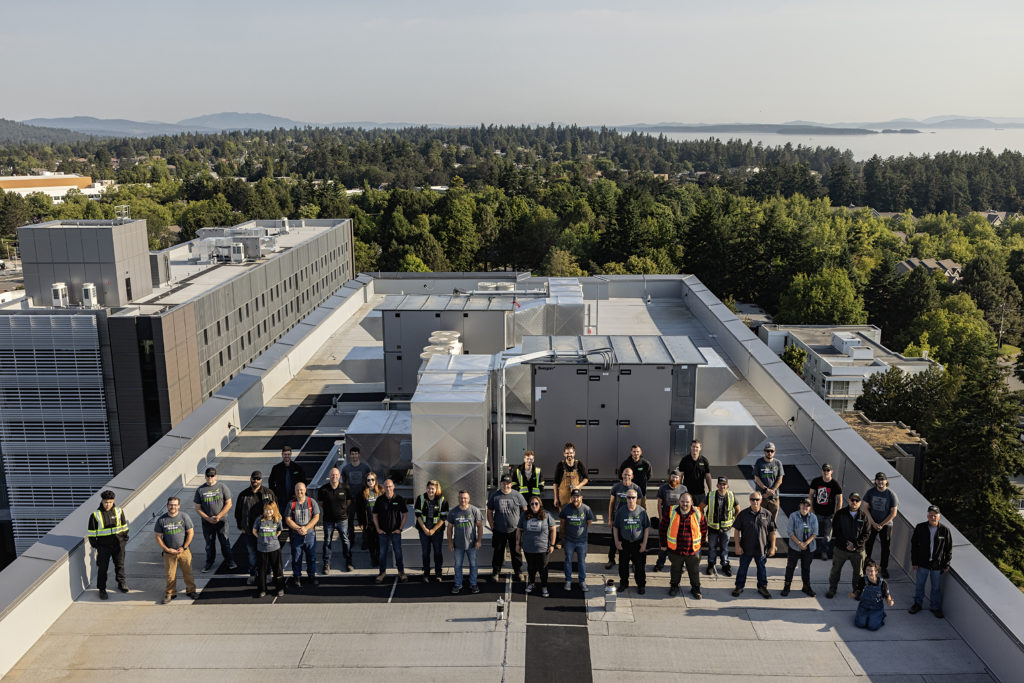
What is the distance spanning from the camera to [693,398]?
1359 centimetres

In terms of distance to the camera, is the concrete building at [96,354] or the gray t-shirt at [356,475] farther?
the concrete building at [96,354]

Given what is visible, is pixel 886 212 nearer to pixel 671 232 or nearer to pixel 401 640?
pixel 671 232

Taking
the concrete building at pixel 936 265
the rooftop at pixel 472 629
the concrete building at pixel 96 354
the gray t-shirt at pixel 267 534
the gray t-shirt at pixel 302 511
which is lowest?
the concrete building at pixel 936 265

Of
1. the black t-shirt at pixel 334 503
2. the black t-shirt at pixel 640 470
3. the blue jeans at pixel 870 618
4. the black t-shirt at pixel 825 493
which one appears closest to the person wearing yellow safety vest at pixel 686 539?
the black t-shirt at pixel 640 470

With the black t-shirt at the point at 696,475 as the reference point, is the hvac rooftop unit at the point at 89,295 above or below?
below

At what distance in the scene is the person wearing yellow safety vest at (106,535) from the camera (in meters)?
10.7

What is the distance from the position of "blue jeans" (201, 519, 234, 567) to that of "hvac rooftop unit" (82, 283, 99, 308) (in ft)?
126

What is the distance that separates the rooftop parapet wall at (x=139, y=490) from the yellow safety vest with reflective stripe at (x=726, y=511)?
867cm

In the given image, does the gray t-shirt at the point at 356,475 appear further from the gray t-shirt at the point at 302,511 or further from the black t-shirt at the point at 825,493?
the black t-shirt at the point at 825,493

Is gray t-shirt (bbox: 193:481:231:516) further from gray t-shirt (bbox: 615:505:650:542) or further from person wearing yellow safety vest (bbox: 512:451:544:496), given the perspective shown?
gray t-shirt (bbox: 615:505:650:542)

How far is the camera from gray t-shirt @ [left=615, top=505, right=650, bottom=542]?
1066cm

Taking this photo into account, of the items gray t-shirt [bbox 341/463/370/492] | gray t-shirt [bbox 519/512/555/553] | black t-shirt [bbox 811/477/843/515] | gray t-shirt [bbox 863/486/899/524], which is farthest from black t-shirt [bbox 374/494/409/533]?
gray t-shirt [bbox 863/486/899/524]

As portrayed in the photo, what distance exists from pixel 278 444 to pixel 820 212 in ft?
447

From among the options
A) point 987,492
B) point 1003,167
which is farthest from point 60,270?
point 1003,167
